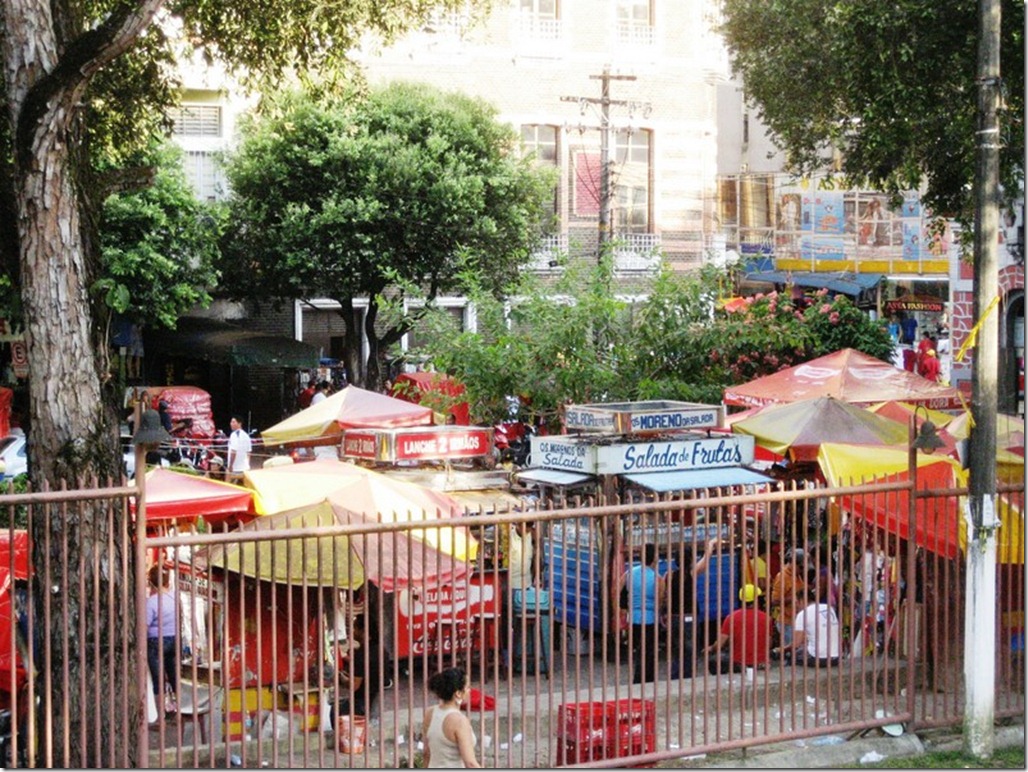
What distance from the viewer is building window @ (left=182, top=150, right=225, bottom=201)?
32.2 m

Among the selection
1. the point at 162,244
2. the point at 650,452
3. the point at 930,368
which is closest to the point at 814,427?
the point at 650,452

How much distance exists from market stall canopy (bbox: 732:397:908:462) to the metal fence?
156 inches

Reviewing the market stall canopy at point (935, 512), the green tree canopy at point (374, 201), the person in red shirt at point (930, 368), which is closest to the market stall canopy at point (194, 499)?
the market stall canopy at point (935, 512)

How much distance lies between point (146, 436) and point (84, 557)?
866 mm

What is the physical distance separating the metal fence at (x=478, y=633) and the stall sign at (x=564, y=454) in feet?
4.65

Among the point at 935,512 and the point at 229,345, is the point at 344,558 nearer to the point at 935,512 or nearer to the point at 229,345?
the point at 935,512

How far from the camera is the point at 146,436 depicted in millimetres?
6953

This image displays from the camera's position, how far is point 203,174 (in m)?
32.6

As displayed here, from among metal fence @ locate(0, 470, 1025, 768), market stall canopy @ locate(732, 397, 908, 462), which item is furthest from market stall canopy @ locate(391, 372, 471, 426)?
metal fence @ locate(0, 470, 1025, 768)

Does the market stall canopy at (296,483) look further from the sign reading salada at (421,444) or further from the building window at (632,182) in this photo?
the building window at (632,182)

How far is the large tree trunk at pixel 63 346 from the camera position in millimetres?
7473

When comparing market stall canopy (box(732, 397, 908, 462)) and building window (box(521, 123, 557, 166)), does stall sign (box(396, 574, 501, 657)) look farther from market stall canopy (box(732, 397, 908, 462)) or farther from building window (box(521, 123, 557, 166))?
building window (box(521, 123, 557, 166))

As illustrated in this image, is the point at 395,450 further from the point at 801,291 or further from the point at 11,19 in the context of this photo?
the point at 801,291

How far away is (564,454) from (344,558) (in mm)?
4267
